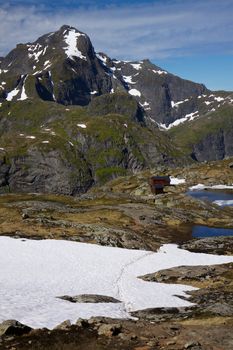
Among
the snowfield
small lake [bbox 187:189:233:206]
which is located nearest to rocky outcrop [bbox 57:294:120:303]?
the snowfield

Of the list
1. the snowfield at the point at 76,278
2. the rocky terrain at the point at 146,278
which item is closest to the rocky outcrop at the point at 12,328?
the rocky terrain at the point at 146,278

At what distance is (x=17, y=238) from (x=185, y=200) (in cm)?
7514

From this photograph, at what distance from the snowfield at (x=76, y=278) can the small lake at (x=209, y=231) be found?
16.8 m

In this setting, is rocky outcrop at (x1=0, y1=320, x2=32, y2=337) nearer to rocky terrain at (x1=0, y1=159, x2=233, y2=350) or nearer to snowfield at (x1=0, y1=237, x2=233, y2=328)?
rocky terrain at (x1=0, y1=159, x2=233, y2=350)

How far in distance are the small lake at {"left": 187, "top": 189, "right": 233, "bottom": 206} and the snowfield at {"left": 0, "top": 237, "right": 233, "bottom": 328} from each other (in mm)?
85049

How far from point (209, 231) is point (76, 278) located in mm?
48037

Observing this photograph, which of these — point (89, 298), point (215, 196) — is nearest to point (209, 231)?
point (89, 298)

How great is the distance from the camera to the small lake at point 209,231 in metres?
81.8

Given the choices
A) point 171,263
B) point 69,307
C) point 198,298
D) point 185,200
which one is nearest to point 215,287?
point 198,298

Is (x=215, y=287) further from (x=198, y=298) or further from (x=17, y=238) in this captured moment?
(x=17, y=238)

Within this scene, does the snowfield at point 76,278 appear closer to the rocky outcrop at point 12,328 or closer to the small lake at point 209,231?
the rocky outcrop at point 12,328

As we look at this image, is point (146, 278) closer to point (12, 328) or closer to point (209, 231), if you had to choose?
point (12, 328)

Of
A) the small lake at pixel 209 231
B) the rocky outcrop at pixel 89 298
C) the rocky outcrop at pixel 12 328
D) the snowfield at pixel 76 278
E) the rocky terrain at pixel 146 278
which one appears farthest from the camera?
the small lake at pixel 209 231

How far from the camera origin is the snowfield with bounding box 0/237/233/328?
30.9 m
